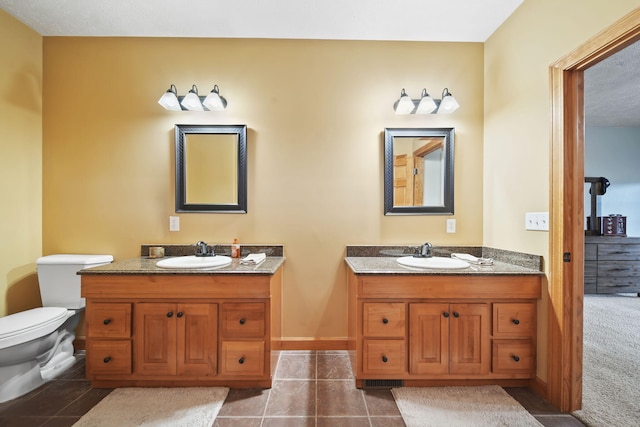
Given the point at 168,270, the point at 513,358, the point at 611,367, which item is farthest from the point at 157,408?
the point at 611,367

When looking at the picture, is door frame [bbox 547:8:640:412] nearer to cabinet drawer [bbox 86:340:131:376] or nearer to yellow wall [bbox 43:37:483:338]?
yellow wall [bbox 43:37:483:338]

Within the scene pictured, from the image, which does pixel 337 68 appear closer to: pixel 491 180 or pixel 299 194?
pixel 299 194

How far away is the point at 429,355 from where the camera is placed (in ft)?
5.49

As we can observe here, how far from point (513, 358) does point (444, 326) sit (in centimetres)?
47

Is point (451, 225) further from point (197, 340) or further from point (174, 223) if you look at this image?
point (174, 223)

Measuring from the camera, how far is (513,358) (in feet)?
5.51

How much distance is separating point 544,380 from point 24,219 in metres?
3.73

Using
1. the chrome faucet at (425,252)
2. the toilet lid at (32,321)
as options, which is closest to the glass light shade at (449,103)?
the chrome faucet at (425,252)

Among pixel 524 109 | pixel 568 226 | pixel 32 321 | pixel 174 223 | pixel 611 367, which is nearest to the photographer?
pixel 568 226

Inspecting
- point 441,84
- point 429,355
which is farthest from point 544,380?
point 441,84

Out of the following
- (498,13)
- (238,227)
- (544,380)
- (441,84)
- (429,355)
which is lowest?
(544,380)

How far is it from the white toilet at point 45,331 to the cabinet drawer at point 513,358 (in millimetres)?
2784

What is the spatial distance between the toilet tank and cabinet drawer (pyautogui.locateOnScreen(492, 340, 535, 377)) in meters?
2.83

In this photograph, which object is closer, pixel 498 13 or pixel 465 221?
pixel 498 13
